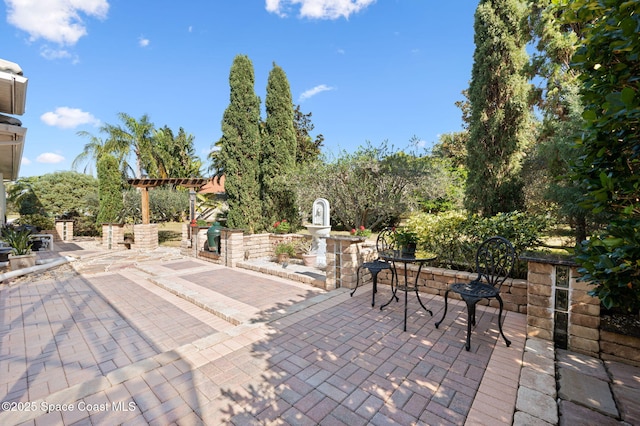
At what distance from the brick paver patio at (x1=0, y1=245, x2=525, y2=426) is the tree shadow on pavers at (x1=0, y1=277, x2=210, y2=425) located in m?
0.01

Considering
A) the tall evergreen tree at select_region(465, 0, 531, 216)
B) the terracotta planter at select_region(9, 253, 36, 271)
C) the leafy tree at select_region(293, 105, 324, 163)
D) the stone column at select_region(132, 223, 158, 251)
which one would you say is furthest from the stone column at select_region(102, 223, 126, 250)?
the leafy tree at select_region(293, 105, 324, 163)

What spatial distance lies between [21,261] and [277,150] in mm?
8639

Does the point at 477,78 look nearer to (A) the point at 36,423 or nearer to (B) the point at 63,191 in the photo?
(A) the point at 36,423

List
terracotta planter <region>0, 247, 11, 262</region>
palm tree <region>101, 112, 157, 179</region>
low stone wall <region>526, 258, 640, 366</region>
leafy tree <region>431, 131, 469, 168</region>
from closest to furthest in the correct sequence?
low stone wall <region>526, 258, 640, 366</region>
terracotta planter <region>0, 247, 11, 262</region>
leafy tree <region>431, 131, 469, 168</region>
palm tree <region>101, 112, 157, 179</region>

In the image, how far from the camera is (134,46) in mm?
11203

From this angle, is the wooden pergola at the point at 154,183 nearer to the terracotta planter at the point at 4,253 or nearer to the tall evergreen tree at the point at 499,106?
the terracotta planter at the point at 4,253

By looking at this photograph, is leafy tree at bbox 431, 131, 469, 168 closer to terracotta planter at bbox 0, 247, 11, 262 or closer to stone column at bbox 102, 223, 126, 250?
stone column at bbox 102, 223, 126, 250

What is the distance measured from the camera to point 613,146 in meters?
1.73

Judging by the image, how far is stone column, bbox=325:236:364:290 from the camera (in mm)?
4992

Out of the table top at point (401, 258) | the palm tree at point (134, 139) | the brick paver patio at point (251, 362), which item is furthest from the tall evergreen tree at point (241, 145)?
the palm tree at point (134, 139)

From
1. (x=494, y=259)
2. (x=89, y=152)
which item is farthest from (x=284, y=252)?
(x=89, y=152)

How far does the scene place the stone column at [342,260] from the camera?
4.99 m

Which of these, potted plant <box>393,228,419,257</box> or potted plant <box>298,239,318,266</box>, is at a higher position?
potted plant <box>393,228,419,257</box>

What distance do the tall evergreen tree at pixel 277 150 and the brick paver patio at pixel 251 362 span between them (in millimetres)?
7331
